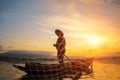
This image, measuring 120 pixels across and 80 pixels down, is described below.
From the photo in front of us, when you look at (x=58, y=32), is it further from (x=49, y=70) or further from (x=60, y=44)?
(x=49, y=70)

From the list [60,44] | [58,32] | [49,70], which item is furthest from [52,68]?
[58,32]

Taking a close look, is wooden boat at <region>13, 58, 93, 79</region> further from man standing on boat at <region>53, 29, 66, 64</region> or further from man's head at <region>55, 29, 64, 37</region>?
man's head at <region>55, 29, 64, 37</region>

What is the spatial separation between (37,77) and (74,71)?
2.64 m

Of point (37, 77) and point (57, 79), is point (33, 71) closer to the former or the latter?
point (37, 77)

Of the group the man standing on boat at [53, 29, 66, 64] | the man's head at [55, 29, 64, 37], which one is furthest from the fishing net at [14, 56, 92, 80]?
the man's head at [55, 29, 64, 37]

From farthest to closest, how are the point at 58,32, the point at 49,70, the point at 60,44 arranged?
the point at 60,44
the point at 58,32
the point at 49,70

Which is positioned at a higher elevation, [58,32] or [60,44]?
[58,32]

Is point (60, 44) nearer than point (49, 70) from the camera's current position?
No

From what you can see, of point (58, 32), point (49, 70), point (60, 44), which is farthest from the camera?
point (60, 44)

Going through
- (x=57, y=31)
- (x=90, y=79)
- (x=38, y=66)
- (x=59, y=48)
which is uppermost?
(x=57, y=31)

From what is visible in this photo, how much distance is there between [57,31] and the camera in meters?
12.9

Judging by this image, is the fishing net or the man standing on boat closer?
the fishing net

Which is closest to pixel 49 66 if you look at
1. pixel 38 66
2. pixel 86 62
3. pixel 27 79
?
pixel 38 66

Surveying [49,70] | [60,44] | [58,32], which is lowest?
[49,70]
